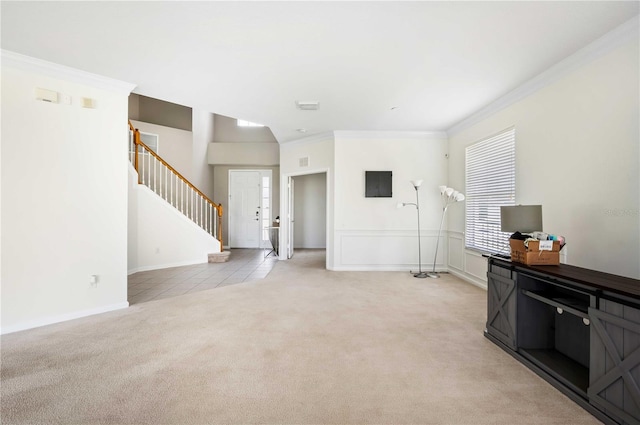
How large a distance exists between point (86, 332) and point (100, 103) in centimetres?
262

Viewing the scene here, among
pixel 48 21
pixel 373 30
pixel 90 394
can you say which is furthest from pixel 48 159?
pixel 373 30

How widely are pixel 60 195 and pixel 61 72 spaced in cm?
137

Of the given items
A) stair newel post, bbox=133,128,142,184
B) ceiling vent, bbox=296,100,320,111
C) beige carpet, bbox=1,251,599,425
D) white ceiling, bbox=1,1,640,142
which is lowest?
beige carpet, bbox=1,251,599,425

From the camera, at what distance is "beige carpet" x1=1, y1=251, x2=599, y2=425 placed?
179 cm

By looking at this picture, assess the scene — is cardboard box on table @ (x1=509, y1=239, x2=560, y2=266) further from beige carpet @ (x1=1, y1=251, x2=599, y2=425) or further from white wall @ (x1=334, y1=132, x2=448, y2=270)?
white wall @ (x1=334, y1=132, x2=448, y2=270)

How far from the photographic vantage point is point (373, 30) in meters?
2.51

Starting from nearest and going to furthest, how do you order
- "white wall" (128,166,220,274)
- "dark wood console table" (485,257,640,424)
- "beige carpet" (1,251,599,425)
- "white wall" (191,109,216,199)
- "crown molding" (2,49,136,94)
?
"dark wood console table" (485,257,640,424)
"beige carpet" (1,251,599,425)
"crown molding" (2,49,136,94)
"white wall" (128,166,220,274)
"white wall" (191,109,216,199)

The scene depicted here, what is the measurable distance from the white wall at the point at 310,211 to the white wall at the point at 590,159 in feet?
19.8

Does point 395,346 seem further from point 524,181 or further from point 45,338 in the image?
point 45,338

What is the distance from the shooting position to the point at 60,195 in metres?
3.22

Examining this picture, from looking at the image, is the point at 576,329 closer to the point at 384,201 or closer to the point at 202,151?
the point at 384,201

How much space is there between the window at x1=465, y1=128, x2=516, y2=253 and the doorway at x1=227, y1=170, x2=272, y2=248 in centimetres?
593

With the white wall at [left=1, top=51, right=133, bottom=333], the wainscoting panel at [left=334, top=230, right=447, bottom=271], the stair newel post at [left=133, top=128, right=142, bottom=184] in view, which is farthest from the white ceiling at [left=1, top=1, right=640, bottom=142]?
the wainscoting panel at [left=334, top=230, right=447, bottom=271]

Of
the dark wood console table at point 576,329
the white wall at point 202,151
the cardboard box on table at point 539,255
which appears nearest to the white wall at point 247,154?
the white wall at point 202,151
